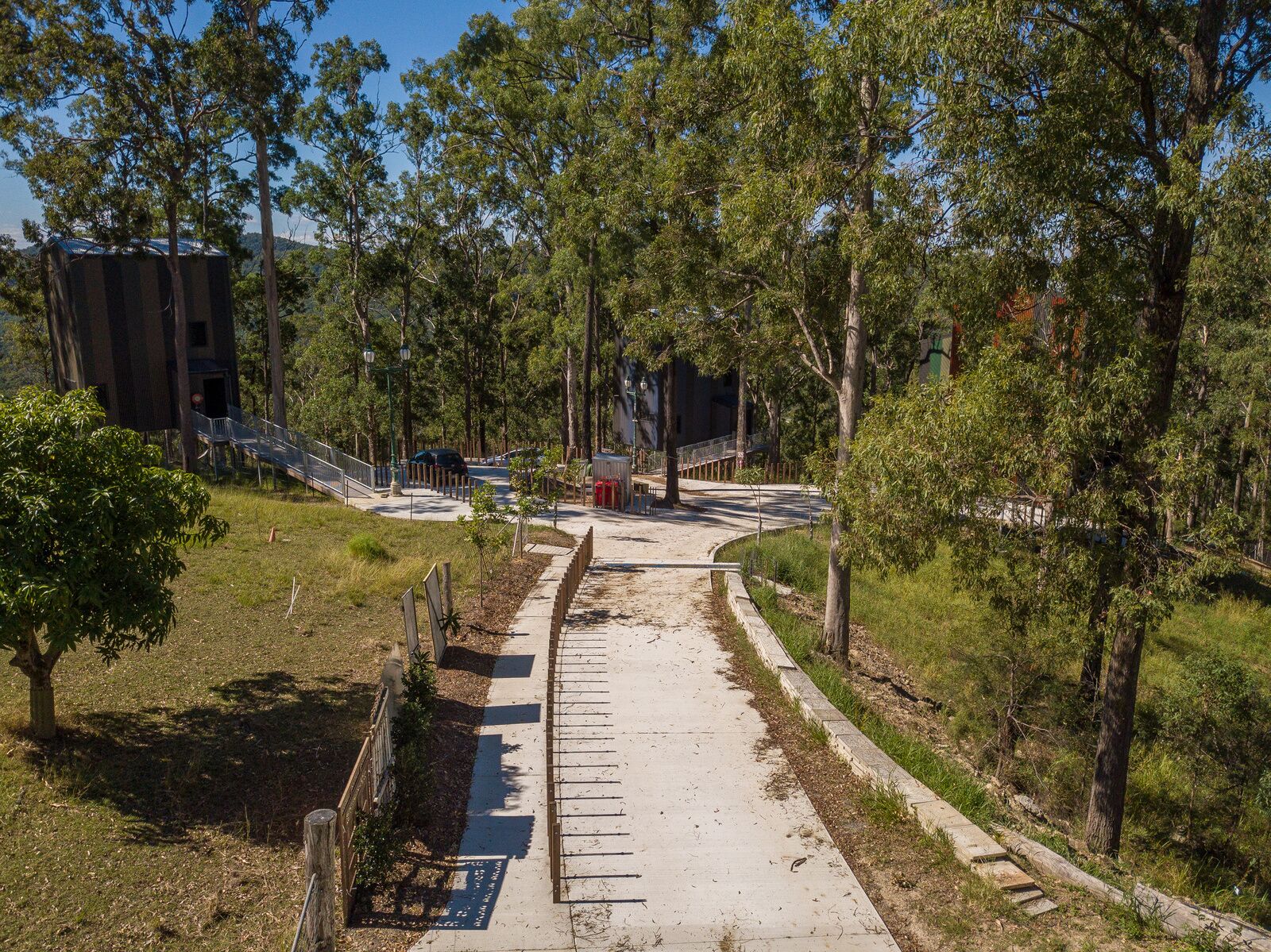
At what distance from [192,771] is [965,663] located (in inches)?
471

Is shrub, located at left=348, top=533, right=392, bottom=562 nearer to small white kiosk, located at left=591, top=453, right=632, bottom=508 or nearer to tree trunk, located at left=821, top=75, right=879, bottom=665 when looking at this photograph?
tree trunk, located at left=821, top=75, right=879, bottom=665

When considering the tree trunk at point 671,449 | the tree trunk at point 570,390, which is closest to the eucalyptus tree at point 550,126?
the tree trunk at point 570,390

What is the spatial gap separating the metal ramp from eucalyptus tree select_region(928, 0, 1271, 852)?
21.5 m

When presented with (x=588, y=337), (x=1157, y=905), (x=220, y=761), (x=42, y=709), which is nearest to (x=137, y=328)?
(x=588, y=337)

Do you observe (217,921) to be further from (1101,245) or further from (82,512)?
(1101,245)

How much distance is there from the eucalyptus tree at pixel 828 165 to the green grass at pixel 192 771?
7440 millimetres

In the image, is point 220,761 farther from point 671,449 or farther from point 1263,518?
point 1263,518

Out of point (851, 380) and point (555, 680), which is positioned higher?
point (851, 380)

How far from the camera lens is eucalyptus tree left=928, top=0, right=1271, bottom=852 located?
947 centimetres

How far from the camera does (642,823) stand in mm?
8555

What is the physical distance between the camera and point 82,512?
8.16 meters

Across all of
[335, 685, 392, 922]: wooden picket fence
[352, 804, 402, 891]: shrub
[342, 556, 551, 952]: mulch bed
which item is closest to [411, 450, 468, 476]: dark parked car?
[342, 556, 551, 952]: mulch bed

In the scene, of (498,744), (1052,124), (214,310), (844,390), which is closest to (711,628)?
(844,390)

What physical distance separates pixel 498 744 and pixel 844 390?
8.41 metres
